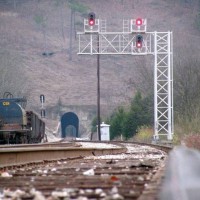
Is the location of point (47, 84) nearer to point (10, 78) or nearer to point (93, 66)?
point (93, 66)

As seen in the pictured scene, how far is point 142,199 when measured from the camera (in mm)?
7801

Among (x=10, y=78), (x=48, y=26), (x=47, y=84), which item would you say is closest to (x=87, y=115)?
(x=47, y=84)

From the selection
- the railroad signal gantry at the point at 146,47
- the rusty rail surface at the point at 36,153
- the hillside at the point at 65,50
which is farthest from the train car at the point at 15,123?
the hillside at the point at 65,50

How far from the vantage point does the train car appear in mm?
36188

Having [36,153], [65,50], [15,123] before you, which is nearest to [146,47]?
[15,123]

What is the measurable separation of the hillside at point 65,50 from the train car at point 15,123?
133ft

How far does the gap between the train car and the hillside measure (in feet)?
133

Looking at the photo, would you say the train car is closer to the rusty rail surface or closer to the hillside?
the rusty rail surface

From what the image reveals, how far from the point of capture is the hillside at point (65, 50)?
116312 mm

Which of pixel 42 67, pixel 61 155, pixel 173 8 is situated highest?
pixel 173 8

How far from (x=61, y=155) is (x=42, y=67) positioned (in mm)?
111939

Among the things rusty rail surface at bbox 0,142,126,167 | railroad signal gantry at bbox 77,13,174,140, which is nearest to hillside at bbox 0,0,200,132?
railroad signal gantry at bbox 77,13,174,140

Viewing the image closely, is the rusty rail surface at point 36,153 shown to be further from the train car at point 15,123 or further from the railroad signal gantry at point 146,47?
the railroad signal gantry at point 146,47

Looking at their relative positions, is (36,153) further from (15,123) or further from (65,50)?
(65,50)
